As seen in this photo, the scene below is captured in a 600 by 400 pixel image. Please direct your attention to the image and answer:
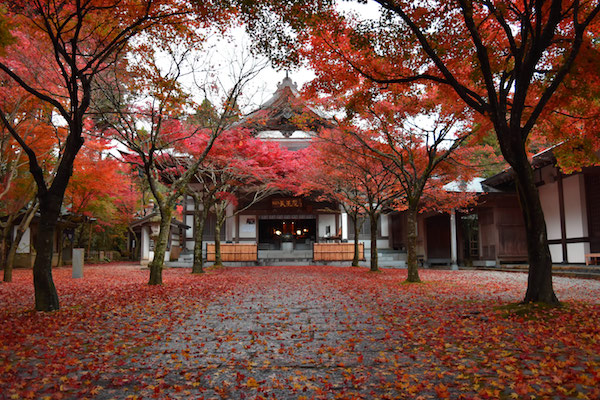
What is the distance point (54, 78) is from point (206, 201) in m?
7.64

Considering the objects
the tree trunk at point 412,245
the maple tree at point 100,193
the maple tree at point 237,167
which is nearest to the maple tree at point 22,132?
the maple tree at point 100,193

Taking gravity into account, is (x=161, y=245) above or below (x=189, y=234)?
below

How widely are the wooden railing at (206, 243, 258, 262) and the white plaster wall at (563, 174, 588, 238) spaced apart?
15.2m

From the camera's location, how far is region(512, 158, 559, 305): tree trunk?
6.30 meters

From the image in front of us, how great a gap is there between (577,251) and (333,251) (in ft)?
38.4

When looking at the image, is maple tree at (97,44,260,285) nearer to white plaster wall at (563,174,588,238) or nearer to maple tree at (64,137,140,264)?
maple tree at (64,137,140,264)

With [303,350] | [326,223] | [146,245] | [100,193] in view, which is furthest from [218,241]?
[303,350]

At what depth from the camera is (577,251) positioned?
14656 millimetres

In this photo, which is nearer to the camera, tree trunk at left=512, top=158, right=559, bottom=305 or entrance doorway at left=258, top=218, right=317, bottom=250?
tree trunk at left=512, top=158, right=559, bottom=305

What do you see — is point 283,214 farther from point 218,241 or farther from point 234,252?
point 218,241

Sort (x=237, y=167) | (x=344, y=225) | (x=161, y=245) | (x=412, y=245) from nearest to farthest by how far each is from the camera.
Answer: (x=161, y=245), (x=412, y=245), (x=237, y=167), (x=344, y=225)

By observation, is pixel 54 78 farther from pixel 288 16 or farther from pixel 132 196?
pixel 132 196

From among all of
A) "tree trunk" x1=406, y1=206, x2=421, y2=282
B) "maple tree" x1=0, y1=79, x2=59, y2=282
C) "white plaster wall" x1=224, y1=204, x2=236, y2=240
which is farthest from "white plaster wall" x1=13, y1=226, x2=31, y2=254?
"tree trunk" x1=406, y1=206, x2=421, y2=282

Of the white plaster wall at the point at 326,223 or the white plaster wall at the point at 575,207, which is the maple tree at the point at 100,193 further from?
the white plaster wall at the point at 575,207
